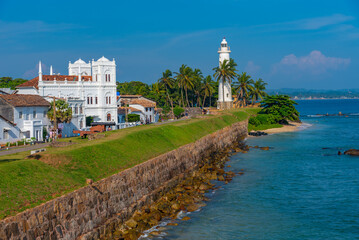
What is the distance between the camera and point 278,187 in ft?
126

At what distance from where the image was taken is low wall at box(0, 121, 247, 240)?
63.5 feet

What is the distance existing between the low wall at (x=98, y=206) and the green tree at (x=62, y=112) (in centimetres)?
2223

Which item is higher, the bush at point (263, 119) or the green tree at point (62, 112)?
the green tree at point (62, 112)

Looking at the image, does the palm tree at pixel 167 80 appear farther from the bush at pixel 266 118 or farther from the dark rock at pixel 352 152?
the dark rock at pixel 352 152

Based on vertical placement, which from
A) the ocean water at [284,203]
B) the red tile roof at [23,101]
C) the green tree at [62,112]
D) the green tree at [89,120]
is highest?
the red tile roof at [23,101]

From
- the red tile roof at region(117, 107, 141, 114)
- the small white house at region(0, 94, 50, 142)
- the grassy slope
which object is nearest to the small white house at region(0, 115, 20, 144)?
the small white house at region(0, 94, 50, 142)

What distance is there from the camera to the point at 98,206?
2458 cm

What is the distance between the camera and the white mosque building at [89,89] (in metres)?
66.8

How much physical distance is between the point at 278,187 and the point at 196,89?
88509mm

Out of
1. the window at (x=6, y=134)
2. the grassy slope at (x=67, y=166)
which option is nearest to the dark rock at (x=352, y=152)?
the grassy slope at (x=67, y=166)

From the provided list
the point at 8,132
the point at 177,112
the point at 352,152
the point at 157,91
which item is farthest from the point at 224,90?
the point at 8,132

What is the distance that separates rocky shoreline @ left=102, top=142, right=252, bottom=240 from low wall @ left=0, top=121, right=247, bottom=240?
53 cm

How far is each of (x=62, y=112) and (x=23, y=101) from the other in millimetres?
6510

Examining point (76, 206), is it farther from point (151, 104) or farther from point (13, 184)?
point (151, 104)
